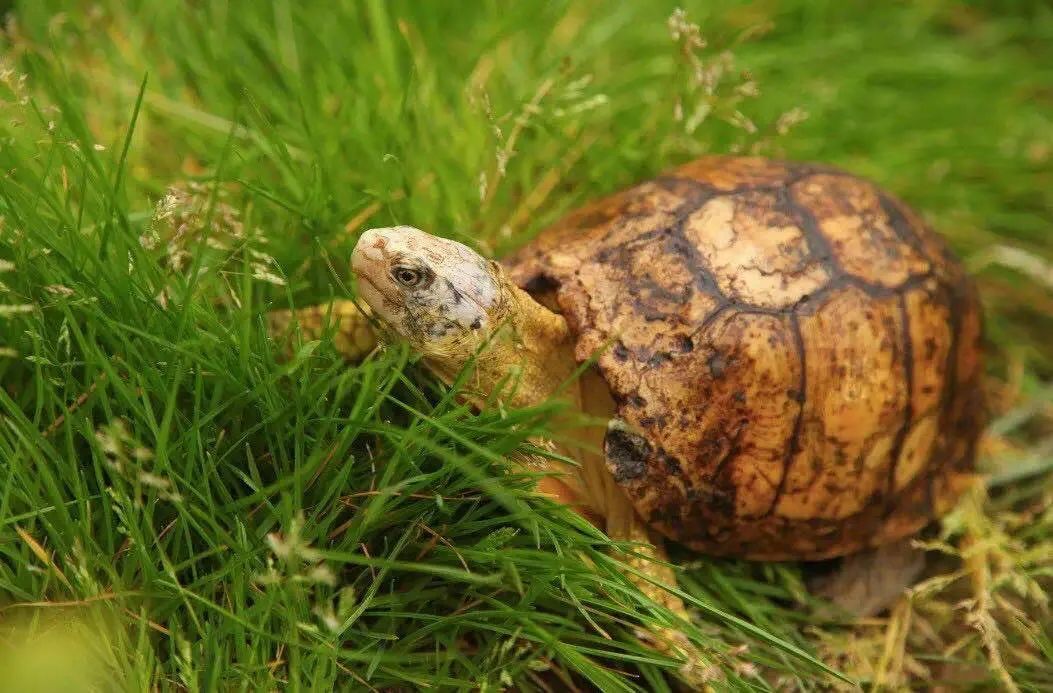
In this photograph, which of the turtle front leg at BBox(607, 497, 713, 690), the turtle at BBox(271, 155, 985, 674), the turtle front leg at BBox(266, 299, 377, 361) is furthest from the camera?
the turtle front leg at BBox(266, 299, 377, 361)

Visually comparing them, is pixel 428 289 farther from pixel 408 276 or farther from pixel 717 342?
pixel 717 342

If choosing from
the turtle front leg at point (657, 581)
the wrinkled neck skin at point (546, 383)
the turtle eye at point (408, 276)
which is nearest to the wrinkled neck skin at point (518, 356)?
the wrinkled neck skin at point (546, 383)

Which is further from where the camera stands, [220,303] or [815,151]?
[815,151]

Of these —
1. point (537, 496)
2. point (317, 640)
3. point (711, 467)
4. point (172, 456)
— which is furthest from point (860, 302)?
point (172, 456)

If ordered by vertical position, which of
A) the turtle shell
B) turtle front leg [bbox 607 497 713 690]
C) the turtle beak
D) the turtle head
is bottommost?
turtle front leg [bbox 607 497 713 690]

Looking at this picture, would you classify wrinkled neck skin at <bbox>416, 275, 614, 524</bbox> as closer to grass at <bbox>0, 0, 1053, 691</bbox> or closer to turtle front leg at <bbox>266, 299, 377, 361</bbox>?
grass at <bbox>0, 0, 1053, 691</bbox>

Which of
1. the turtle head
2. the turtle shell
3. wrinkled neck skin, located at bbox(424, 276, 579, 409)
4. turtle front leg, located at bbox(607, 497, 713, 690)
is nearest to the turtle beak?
the turtle head

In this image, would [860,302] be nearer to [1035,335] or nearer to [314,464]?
[314,464]

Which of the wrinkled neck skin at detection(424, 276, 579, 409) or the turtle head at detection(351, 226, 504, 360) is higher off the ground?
the turtle head at detection(351, 226, 504, 360)
